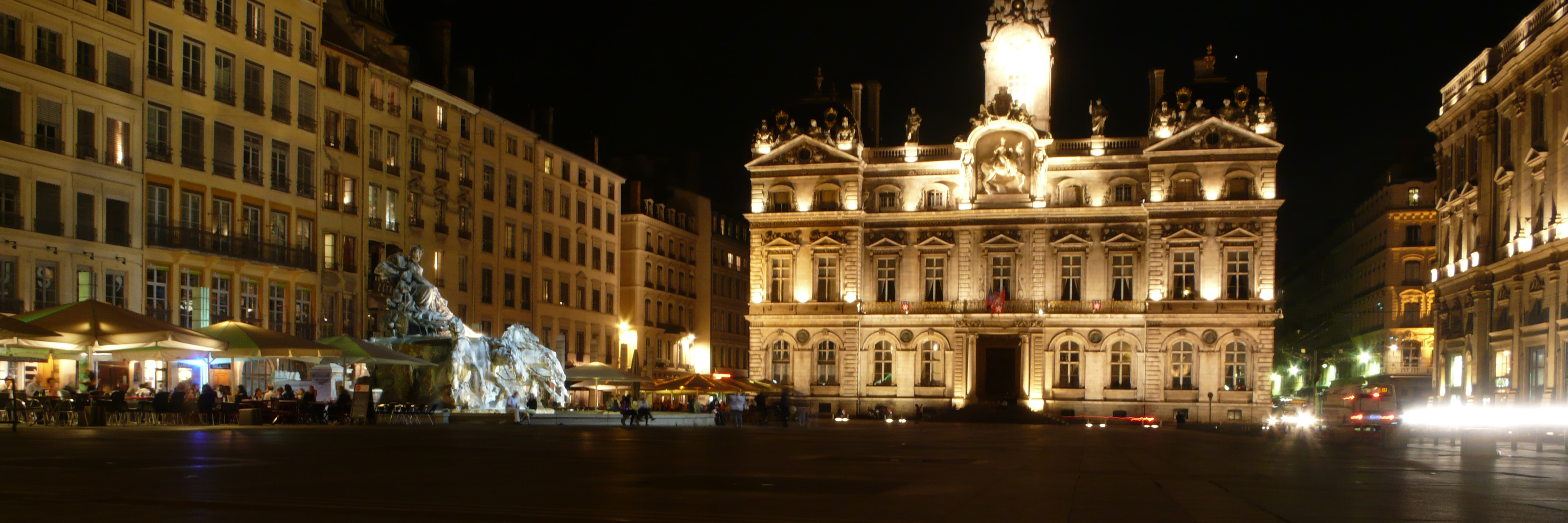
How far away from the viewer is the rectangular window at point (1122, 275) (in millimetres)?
67375

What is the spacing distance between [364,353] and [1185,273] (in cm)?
4352

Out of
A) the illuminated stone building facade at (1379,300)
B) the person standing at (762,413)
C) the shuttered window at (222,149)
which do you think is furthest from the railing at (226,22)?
the illuminated stone building facade at (1379,300)

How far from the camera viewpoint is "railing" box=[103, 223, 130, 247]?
4109cm

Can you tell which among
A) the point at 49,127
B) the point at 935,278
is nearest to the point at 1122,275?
the point at 935,278

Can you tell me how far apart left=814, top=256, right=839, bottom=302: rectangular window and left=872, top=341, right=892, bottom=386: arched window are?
3.22 meters

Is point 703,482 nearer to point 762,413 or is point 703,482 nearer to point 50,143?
point 50,143

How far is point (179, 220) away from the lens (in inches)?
Answer: 1720

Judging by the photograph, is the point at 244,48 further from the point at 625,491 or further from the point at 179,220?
the point at 625,491

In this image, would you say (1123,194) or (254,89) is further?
(1123,194)

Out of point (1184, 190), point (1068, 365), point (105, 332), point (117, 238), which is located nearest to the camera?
point (105, 332)

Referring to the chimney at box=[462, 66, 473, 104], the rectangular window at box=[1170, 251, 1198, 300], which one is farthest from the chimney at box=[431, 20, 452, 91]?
the rectangular window at box=[1170, 251, 1198, 300]

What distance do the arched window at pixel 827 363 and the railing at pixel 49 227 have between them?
38.7 m

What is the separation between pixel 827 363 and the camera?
71188 millimetres

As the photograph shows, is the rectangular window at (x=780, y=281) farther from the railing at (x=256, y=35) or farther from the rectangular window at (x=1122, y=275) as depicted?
the railing at (x=256, y=35)
